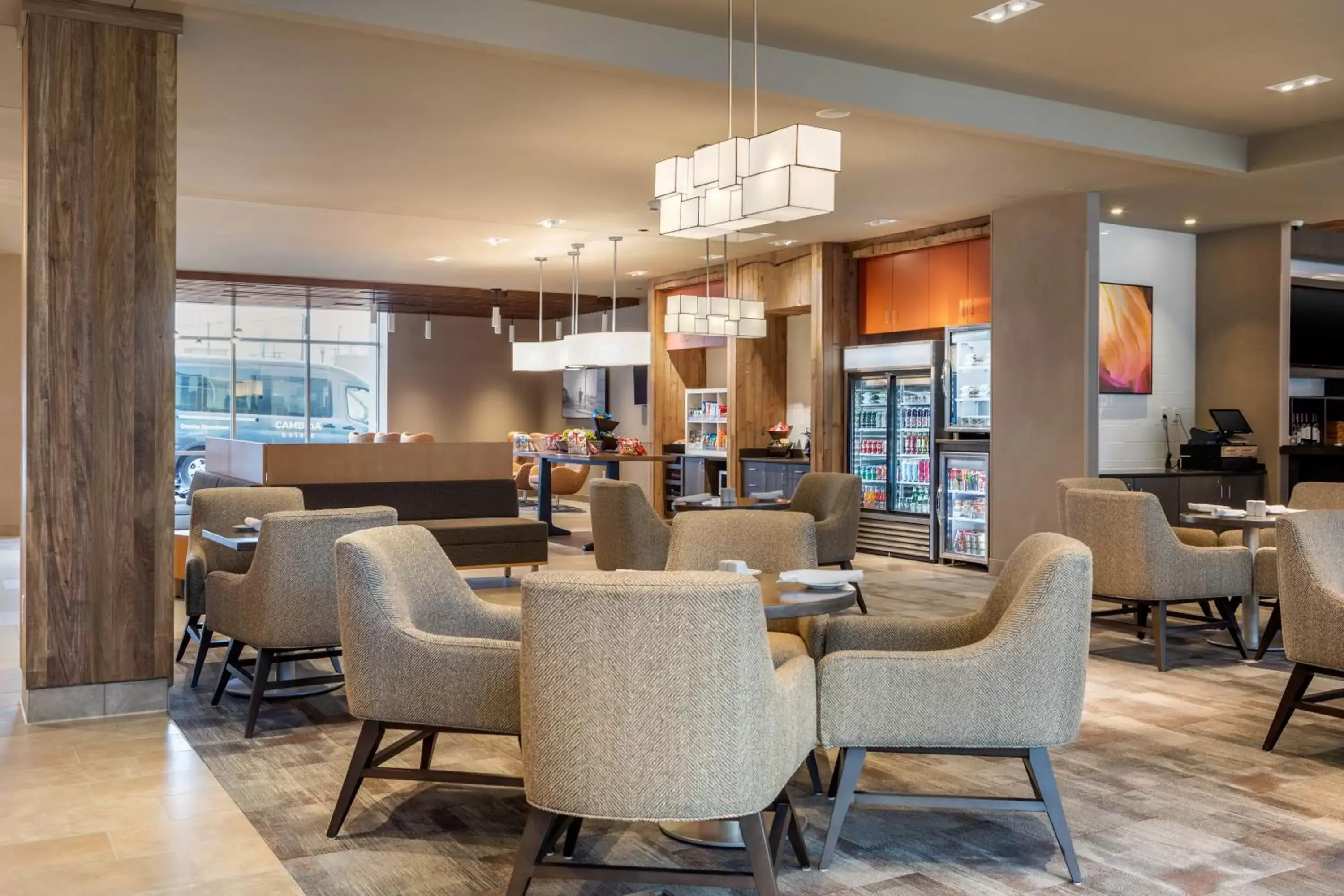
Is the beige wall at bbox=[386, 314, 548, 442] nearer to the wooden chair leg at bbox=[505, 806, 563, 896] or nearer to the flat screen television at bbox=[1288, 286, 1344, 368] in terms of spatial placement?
the flat screen television at bbox=[1288, 286, 1344, 368]

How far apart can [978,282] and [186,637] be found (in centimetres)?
663

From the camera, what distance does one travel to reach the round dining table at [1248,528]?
19.6 feet

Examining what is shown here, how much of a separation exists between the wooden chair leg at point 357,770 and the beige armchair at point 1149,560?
3758 millimetres

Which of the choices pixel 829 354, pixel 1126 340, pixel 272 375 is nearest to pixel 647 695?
pixel 1126 340

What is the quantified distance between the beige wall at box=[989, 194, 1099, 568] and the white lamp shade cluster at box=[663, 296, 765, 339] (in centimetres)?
189

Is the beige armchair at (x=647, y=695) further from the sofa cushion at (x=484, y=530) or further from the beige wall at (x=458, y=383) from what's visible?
the beige wall at (x=458, y=383)

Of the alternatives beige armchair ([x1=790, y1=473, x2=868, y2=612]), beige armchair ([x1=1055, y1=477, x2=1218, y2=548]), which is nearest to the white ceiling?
beige armchair ([x1=1055, y1=477, x2=1218, y2=548])

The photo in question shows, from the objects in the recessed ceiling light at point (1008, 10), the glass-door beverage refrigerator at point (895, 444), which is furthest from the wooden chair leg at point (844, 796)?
the glass-door beverage refrigerator at point (895, 444)

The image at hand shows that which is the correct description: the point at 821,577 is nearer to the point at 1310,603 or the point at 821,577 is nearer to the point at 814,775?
the point at 814,775

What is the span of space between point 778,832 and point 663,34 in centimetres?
382

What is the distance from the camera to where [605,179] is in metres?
7.93

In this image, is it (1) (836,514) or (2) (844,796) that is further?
(1) (836,514)

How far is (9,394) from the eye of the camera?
1139cm

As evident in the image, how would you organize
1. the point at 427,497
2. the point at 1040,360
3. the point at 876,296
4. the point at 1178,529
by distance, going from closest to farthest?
the point at 1178,529
the point at 427,497
the point at 1040,360
the point at 876,296
